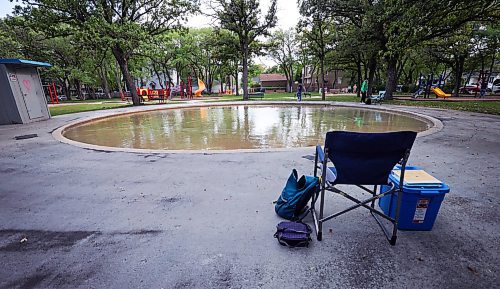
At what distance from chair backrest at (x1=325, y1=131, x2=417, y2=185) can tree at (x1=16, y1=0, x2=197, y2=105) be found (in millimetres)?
16782

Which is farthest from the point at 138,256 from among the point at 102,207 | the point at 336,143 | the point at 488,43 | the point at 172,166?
the point at 488,43

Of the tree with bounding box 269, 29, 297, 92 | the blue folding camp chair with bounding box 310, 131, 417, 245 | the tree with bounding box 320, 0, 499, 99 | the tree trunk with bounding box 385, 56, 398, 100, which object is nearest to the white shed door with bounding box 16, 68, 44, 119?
the blue folding camp chair with bounding box 310, 131, 417, 245

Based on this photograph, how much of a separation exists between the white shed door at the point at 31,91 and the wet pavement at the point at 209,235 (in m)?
7.95

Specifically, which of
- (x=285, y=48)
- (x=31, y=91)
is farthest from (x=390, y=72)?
(x=285, y=48)

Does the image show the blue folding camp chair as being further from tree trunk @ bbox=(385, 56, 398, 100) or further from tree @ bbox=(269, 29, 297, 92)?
tree @ bbox=(269, 29, 297, 92)

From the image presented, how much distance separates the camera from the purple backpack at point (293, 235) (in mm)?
2236

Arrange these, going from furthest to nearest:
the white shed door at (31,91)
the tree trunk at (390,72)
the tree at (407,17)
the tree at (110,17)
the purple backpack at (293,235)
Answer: the tree trunk at (390,72) < the tree at (110,17) < the tree at (407,17) < the white shed door at (31,91) < the purple backpack at (293,235)

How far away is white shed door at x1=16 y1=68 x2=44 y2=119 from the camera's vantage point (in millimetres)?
9991

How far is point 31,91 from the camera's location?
34.4ft

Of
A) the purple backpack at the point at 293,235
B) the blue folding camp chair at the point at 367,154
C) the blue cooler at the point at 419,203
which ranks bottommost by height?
the purple backpack at the point at 293,235

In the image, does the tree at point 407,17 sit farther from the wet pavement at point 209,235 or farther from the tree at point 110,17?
the tree at point 110,17

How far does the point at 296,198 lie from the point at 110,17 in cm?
1957

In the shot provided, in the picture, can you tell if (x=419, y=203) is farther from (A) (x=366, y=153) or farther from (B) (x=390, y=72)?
(B) (x=390, y=72)

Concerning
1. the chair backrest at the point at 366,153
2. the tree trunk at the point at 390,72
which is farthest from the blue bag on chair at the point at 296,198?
the tree trunk at the point at 390,72
